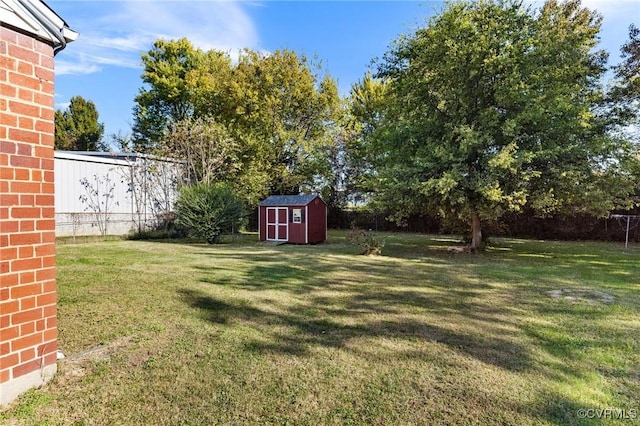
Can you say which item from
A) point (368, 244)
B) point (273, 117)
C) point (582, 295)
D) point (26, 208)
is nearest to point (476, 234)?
point (368, 244)

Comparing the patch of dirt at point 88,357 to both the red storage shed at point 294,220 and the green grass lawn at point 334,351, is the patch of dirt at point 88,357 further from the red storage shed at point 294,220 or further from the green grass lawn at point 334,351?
the red storage shed at point 294,220

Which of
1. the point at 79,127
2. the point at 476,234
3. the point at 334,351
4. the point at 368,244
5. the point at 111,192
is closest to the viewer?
the point at 334,351

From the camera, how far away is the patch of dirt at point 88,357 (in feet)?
9.12

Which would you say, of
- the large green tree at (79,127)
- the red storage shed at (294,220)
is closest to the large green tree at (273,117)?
the red storage shed at (294,220)

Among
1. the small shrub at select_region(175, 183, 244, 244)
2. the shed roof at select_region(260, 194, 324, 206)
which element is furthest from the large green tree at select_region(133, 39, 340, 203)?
the small shrub at select_region(175, 183, 244, 244)

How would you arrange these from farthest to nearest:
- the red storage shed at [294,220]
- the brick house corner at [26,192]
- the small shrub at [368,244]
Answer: the red storage shed at [294,220], the small shrub at [368,244], the brick house corner at [26,192]

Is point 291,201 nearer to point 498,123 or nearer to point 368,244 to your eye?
point 368,244

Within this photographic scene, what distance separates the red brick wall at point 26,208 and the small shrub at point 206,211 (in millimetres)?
11172

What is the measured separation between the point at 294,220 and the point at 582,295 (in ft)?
34.2

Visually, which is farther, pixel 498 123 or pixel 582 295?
pixel 498 123

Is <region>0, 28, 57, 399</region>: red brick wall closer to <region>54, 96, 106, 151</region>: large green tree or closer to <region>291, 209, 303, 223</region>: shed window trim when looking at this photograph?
<region>291, 209, 303, 223</region>: shed window trim

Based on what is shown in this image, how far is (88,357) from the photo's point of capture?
118 inches

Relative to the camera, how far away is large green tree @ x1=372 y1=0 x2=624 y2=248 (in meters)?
9.37

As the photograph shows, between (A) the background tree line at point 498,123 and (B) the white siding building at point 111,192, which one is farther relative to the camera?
(B) the white siding building at point 111,192
